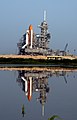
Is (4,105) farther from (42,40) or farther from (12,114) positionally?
(42,40)

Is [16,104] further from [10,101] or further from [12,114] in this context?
[12,114]

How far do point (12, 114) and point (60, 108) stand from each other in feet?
6.58

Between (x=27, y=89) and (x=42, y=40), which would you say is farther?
(x=42, y=40)

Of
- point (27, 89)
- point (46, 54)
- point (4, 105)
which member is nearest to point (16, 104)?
point (4, 105)

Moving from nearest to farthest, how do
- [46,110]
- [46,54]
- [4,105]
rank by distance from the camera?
[46,110]
[4,105]
[46,54]

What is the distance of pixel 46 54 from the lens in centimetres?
8556

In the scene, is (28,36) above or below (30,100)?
above

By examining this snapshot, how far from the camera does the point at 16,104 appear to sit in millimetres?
15102

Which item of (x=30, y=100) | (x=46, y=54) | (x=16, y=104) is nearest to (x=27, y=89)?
(x=30, y=100)

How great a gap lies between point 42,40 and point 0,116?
75.3 meters

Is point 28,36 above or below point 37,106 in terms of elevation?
above

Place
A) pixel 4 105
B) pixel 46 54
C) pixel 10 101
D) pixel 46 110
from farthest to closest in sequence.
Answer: pixel 46 54, pixel 10 101, pixel 4 105, pixel 46 110

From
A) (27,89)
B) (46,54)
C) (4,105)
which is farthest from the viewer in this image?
(46,54)

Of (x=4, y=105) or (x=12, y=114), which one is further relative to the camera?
(x=4, y=105)
